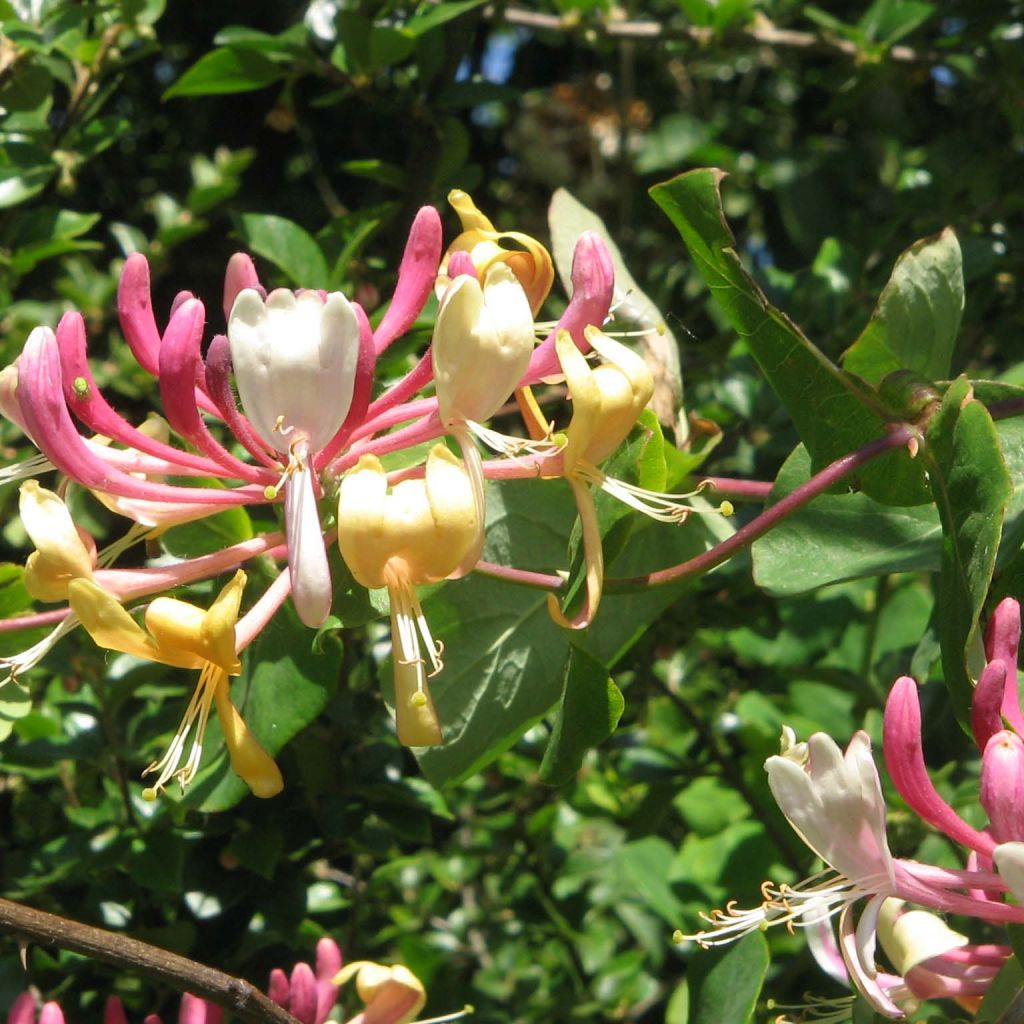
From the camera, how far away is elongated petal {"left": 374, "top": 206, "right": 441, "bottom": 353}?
2.27 feet

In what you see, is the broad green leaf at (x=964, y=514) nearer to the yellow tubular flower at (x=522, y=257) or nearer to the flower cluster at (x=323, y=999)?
the yellow tubular flower at (x=522, y=257)

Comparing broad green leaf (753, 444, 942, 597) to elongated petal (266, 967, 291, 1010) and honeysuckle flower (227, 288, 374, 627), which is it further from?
elongated petal (266, 967, 291, 1010)

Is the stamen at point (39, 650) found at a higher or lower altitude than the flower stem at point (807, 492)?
lower

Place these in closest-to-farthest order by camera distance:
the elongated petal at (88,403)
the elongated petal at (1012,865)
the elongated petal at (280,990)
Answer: the elongated petal at (1012,865), the elongated petal at (88,403), the elongated petal at (280,990)

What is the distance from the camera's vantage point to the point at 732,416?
58.9 inches

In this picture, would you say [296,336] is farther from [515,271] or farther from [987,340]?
[987,340]

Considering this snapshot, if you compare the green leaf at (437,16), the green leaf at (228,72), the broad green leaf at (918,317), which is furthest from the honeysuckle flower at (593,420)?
the green leaf at (228,72)

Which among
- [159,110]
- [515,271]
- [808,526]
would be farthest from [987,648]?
[159,110]

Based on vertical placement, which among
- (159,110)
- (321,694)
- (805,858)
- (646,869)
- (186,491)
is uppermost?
(186,491)

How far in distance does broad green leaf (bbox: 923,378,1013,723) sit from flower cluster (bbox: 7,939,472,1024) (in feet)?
1.28

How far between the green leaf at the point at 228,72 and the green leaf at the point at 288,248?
0.51ft

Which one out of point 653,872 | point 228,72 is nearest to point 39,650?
point 228,72

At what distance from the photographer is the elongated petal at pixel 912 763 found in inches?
25.0

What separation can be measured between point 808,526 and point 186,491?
14.4 inches
